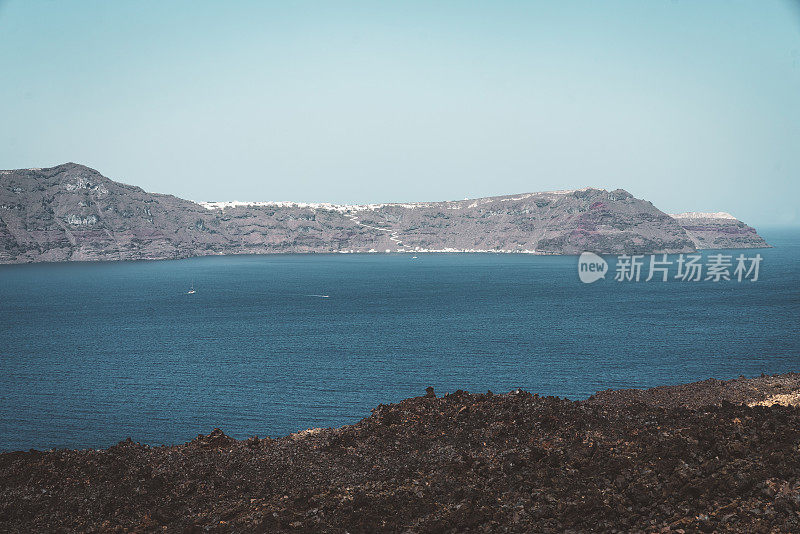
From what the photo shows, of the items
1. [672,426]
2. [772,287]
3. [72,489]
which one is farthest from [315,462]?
[772,287]

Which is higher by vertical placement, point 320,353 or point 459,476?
point 459,476

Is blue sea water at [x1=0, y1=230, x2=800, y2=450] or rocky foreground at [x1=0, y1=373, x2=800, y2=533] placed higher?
rocky foreground at [x1=0, y1=373, x2=800, y2=533]

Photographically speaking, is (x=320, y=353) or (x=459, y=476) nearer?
(x=459, y=476)

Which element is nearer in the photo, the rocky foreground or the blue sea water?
the rocky foreground

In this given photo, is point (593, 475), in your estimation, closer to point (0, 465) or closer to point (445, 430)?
point (445, 430)
